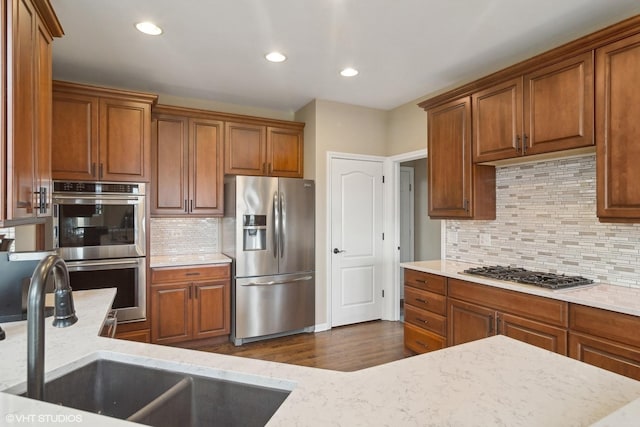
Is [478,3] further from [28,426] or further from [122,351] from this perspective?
[28,426]

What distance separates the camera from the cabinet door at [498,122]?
8.30 ft

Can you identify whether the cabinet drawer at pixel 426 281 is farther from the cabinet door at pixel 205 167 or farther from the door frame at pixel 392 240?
the cabinet door at pixel 205 167

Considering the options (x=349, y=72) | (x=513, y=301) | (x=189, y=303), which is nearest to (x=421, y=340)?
(x=513, y=301)

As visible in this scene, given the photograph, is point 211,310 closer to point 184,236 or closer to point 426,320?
point 184,236

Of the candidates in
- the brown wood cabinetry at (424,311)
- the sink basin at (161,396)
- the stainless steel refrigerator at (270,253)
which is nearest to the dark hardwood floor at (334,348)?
the stainless steel refrigerator at (270,253)

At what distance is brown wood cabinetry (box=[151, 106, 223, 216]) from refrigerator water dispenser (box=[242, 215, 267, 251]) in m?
0.42

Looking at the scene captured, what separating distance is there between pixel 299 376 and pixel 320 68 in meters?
2.74

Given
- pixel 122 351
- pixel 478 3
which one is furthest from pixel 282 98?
pixel 122 351

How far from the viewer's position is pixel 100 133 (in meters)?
3.04

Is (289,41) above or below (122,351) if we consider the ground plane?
above

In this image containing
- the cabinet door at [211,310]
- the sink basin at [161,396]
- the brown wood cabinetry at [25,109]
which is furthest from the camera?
the cabinet door at [211,310]

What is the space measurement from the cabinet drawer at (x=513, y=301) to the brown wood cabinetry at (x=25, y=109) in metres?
2.66

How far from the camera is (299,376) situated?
96cm

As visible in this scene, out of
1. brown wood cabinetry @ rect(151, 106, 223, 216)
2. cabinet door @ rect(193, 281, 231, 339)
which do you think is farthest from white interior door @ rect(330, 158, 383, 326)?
brown wood cabinetry @ rect(151, 106, 223, 216)
